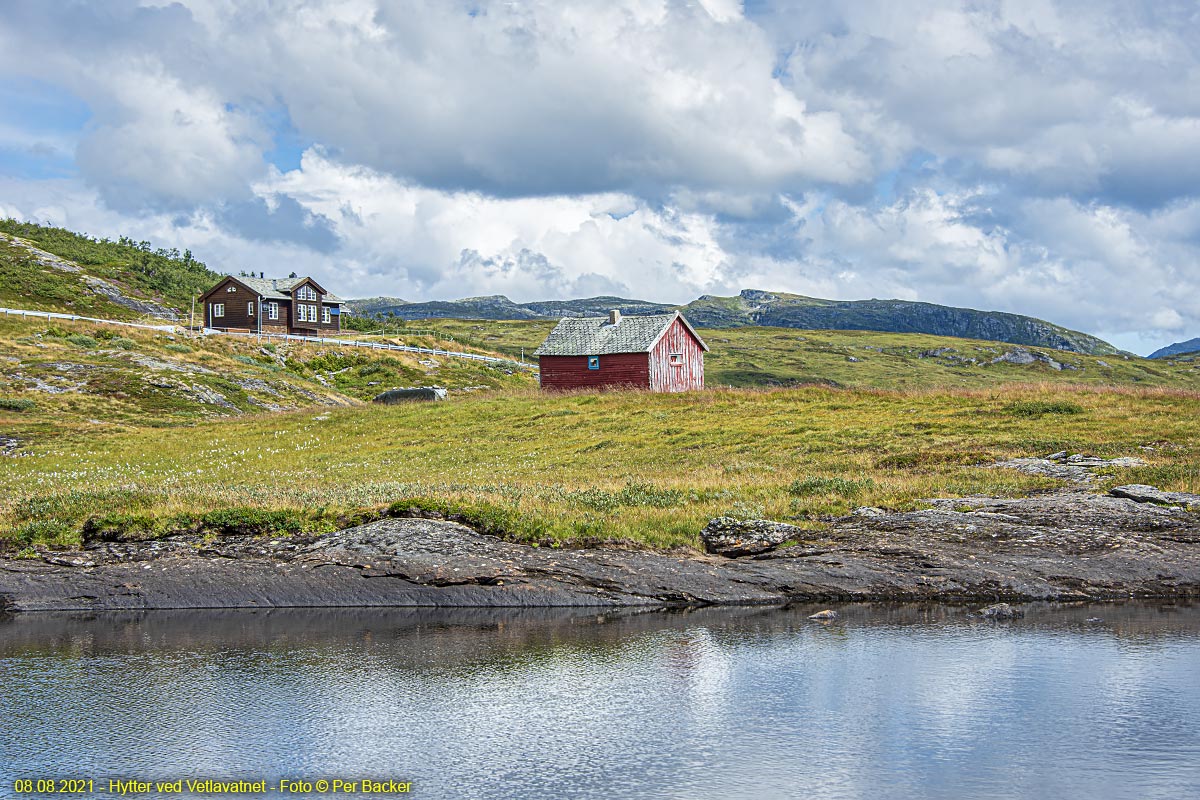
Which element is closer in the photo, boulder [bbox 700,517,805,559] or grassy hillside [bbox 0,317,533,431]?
boulder [bbox 700,517,805,559]

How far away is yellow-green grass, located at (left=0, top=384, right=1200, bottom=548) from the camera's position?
19.4m

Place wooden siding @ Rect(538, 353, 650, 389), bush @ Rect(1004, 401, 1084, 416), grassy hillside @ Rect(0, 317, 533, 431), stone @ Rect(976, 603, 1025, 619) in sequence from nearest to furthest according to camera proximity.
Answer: stone @ Rect(976, 603, 1025, 619)
bush @ Rect(1004, 401, 1084, 416)
grassy hillside @ Rect(0, 317, 533, 431)
wooden siding @ Rect(538, 353, 650, 389)

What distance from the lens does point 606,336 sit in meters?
63.0

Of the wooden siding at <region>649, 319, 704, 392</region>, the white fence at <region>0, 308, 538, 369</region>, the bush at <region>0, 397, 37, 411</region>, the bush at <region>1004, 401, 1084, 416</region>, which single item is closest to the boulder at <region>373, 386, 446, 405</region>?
the wooden siding at <region>649, 319, 704, 392</region>

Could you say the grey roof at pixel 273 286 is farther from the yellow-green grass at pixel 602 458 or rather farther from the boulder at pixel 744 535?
the boulder at pixel 744 535

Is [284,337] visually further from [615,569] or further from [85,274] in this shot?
[615,569]

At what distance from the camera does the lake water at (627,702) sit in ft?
29.6

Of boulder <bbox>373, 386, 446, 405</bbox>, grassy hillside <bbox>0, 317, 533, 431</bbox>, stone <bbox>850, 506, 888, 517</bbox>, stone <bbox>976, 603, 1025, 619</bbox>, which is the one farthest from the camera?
boulder <bbox>373, 386, 446, 405</bbox>

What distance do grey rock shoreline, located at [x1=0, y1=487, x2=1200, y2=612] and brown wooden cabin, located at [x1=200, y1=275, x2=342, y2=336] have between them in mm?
90313

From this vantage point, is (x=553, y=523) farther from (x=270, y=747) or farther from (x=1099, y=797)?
(x=1099, y=797)

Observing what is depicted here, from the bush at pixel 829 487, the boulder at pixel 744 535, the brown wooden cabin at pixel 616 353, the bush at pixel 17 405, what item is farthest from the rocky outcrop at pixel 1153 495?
the bush at pixel 17 405

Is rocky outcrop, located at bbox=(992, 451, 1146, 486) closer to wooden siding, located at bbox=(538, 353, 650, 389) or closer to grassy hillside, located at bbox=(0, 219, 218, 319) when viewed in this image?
wooden siding, located at bbox=(538, 353, 650, 389)

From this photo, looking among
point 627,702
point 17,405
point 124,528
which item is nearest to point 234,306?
point 17,405

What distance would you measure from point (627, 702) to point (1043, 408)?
2971cm
